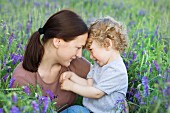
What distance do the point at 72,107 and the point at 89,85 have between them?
10.6 inches

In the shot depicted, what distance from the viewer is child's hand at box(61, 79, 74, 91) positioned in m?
3.28

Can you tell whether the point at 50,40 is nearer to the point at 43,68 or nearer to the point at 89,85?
the point at 43,68

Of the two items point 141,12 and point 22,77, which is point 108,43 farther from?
point 141,12

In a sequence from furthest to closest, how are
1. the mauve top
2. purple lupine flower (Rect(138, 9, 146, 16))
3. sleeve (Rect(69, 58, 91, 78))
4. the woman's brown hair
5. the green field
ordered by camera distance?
1. purple lupine flower (Rect(138, 9, 146, 16))
2. sleeve (Rect(69, 58, 91, 78))
3. the mauve top
4. the woman's brown hair
5. the green field

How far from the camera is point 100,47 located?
10.3ft

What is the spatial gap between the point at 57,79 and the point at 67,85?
0.20 metres

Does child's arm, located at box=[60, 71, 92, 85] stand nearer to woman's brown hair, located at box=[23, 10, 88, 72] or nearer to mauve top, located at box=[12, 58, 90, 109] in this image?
mauve top, located at box=[12, 58, 90, 109]

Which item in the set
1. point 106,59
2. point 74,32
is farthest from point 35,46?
point 106,59

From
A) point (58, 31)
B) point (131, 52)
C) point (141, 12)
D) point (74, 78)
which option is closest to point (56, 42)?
point (58, 31)

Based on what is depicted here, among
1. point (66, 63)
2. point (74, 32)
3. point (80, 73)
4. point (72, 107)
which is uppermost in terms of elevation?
point (74, 32)

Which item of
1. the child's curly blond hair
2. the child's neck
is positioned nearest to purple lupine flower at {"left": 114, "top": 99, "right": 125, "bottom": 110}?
the child's neck

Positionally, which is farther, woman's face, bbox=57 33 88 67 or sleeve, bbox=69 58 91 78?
sleeve, bbox=69 58 91 78

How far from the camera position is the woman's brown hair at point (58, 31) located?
120 inches

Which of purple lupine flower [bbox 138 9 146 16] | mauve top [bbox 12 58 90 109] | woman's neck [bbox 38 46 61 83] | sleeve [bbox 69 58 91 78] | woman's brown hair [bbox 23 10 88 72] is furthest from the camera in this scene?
purple lupine flower [bbox 138 9 146 16]
